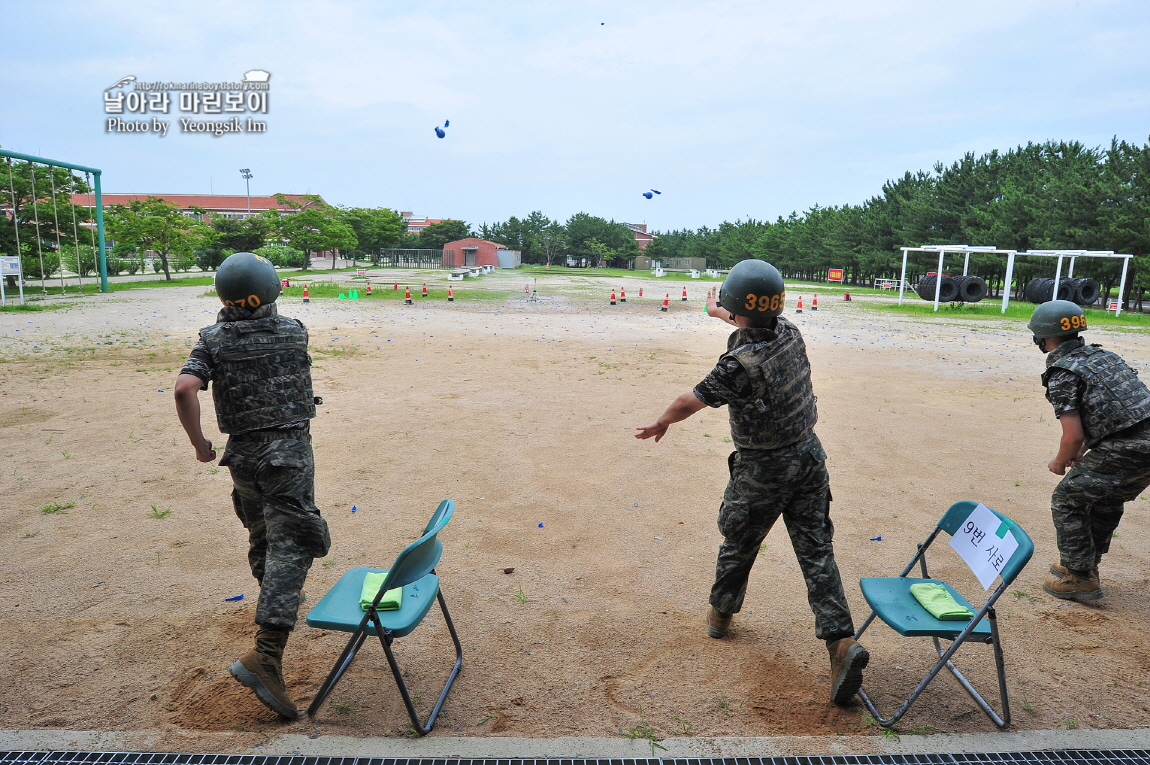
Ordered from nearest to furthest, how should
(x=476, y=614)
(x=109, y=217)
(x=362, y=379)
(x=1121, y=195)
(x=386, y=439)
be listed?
1. (x=476, y=614)
2. (x=386, y=439)
3. (x=362, y=379)
4. (x=1121, y=195)
5. (x=109, y=217)

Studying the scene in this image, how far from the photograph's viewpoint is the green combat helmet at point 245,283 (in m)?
3.10

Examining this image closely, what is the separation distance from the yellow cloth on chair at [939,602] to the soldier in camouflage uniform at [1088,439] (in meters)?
1.23

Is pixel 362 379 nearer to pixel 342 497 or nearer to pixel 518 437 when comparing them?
pixel 518 437

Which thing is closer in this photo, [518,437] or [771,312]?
[771,312]

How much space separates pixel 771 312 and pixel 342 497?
3882 millimetres

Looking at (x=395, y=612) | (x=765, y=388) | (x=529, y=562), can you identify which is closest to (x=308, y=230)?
(x=529, y=562)

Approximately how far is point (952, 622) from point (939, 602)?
142mm

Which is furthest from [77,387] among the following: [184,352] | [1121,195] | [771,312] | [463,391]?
[1121,195]

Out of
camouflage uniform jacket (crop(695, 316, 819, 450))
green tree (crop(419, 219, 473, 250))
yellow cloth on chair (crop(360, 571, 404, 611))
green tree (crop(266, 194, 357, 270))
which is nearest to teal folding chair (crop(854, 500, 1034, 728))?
camouflage uniform jacket (crop(695, 316, 819, 450))

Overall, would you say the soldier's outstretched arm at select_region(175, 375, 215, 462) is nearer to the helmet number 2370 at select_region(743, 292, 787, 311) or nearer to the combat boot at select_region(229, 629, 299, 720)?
the combat boot at select_region(229, 629, 299, 720)

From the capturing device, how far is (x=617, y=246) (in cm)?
8788

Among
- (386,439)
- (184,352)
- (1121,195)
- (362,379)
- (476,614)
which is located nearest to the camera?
(476,614)

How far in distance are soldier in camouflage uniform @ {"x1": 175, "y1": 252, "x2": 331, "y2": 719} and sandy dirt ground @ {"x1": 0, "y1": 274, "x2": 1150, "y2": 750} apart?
0.63m

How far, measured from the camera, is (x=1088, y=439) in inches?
156
